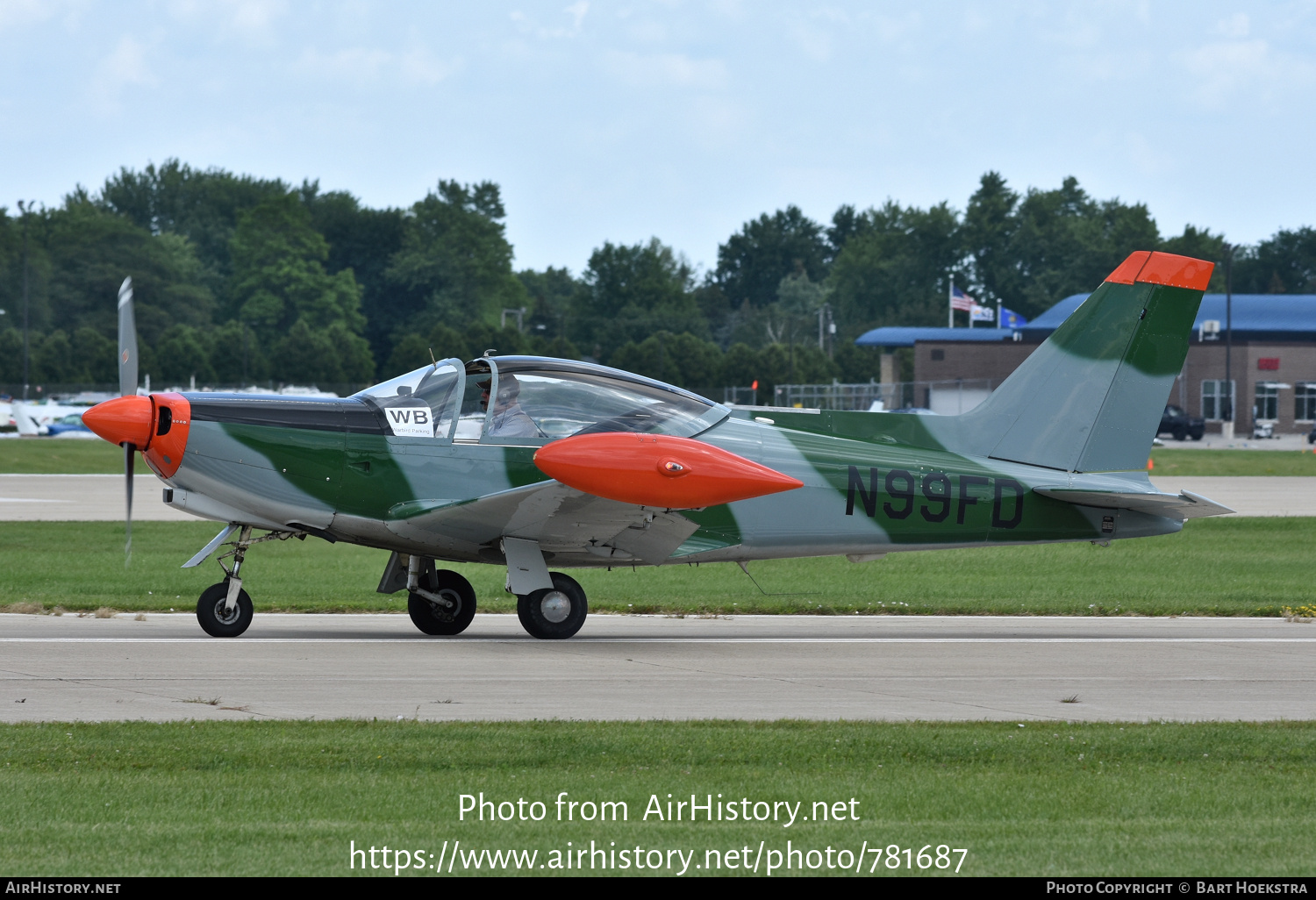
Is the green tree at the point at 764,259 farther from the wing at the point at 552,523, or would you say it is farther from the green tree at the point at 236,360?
the wing at the point at 552,523

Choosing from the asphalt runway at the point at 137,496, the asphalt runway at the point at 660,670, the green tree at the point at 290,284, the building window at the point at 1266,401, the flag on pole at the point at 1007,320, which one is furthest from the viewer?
the green tree at the point at 290,284

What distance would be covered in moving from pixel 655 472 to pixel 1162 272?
5.85 metres

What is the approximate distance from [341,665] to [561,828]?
528cm

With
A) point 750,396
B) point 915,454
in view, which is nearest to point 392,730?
point 915,454

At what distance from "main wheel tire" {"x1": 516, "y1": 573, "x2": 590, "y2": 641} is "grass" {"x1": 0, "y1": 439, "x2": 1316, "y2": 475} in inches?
1335

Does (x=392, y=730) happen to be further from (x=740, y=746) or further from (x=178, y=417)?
(x=178, y=417)

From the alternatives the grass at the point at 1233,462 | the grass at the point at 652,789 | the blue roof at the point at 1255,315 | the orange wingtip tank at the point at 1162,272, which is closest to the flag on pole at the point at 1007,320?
the blue roof at the point at 1255,315

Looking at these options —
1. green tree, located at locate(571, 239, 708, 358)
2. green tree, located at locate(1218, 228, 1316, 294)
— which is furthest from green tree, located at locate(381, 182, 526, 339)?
green tree, located at locate(1218, 228, 1316, 294)

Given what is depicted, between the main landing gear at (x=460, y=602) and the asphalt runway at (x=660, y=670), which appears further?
the main landing gear at (x=460, y=602)

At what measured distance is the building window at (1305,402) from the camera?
86.8 metres

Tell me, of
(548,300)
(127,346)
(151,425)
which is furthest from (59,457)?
(548,300)

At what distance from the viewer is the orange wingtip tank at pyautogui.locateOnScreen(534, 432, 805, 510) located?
11.5 m

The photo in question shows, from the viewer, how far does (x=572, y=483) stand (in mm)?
11625

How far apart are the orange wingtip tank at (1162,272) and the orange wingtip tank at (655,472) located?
478 cm
